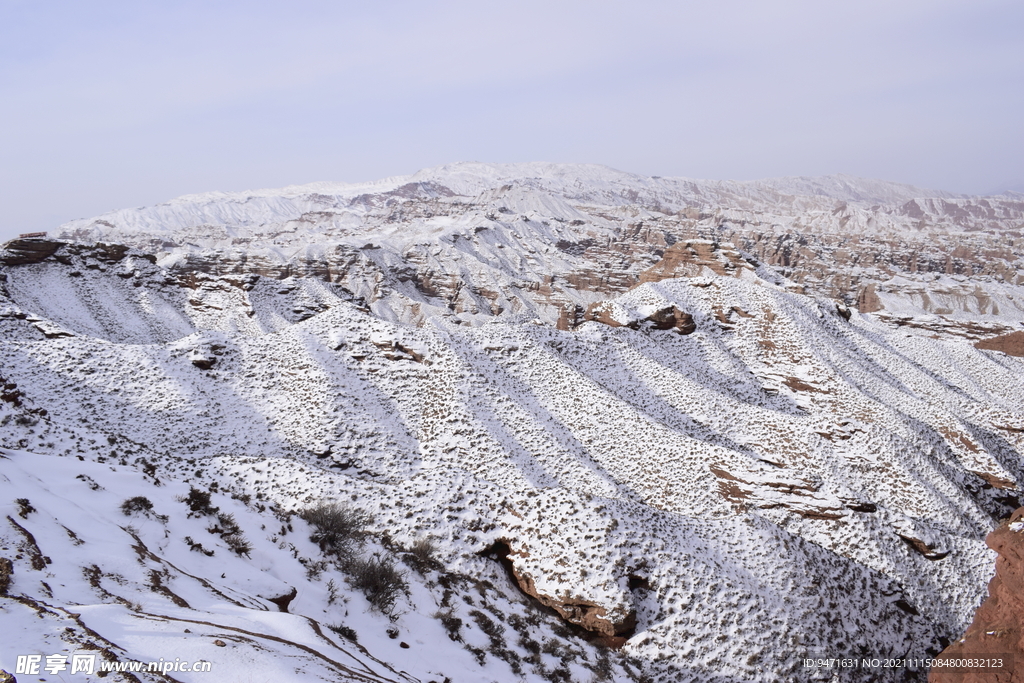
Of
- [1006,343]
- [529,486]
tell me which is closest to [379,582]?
[529,486]

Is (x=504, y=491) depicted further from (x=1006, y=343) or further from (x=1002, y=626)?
(x=1006, y=343)

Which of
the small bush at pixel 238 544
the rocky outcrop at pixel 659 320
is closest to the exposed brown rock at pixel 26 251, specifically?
the small bush at pixel 238 544

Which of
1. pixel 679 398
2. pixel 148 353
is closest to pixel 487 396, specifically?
pixel 679 398

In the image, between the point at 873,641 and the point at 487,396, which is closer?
the point at 873,641

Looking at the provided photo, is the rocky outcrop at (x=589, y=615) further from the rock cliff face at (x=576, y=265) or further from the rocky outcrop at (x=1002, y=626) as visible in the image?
the rock cliff face at (x=576, y=265)

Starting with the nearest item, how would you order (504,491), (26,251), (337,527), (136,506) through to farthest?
(136,506)
(337,527)
(504,491)
(26,251)

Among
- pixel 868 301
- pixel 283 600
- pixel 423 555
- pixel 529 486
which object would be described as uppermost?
pixel 283 600

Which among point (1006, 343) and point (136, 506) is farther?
point (1006, 343)

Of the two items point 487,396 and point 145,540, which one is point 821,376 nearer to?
point 487,396
